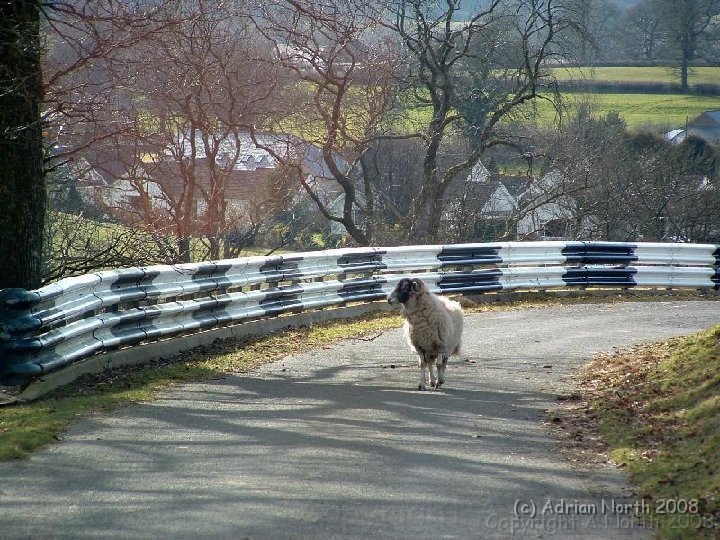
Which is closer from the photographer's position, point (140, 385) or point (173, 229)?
point (140, 385)

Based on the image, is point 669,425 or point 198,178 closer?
point 669,425

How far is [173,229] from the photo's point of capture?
65.4ft

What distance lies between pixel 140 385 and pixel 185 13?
21.4 feet

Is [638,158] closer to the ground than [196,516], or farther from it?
farther from it

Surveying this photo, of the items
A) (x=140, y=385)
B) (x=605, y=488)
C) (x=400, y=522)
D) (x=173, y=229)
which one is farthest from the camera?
(x=173, y=229)

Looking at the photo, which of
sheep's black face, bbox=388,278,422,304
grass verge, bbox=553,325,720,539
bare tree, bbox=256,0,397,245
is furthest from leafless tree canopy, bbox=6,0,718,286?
grass verge, bbox=553,325,720,539

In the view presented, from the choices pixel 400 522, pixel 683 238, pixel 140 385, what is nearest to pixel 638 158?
pixel 683 238

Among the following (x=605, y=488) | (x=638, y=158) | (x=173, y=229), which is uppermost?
(x=638, y=158)

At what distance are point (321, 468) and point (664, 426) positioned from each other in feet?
10.0

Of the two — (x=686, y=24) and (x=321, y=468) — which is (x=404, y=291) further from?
(x=686, y=24)

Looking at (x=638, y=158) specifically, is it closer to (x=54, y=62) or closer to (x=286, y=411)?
(x=54, y=62)

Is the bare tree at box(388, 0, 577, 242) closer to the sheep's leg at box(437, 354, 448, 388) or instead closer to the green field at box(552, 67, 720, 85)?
the sheep's leg at box(437, 354, 448, 388)

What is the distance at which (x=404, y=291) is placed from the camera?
11656 mm

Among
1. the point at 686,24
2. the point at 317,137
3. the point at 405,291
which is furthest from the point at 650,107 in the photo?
the point at 405,291
